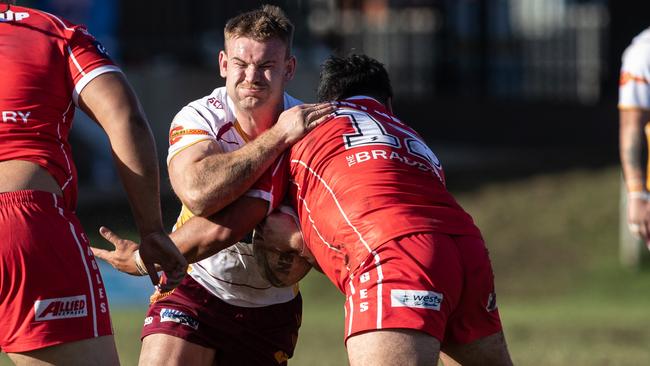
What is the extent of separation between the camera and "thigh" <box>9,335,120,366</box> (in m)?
4.79

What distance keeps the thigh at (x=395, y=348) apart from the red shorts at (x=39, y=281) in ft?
3.43

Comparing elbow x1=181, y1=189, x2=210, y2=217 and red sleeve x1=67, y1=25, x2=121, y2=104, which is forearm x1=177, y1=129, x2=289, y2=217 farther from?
red sleeve x1=67, y1=25, x2=121, y2=104

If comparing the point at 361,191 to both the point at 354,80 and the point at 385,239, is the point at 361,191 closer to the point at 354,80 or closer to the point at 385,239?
the point at 385,239

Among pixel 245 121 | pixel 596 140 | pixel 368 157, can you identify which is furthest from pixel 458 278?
pixel 596 140

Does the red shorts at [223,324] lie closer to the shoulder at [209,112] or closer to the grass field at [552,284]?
the shoulder at [209,112]

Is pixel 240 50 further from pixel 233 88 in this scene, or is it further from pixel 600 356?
pixel 600 356

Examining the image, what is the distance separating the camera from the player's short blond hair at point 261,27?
19.3 feet

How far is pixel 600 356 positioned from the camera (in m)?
11.5

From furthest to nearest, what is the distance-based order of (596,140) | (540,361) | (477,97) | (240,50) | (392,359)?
(477,97) < (596,140) < (540,361) < (240,50) < (392,359)

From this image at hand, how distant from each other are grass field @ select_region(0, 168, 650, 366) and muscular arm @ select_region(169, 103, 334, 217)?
587 cm

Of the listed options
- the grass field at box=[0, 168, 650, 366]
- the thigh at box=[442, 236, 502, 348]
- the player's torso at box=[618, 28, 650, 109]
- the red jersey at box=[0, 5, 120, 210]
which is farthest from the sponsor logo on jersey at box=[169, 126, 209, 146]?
the grass field at box=[0, 168, 650, 366]

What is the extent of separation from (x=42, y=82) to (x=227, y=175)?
3.00ft

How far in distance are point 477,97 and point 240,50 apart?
18.6 meters

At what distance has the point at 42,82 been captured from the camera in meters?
4.95
